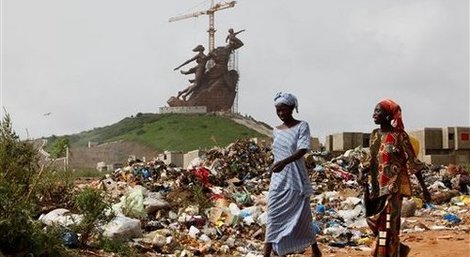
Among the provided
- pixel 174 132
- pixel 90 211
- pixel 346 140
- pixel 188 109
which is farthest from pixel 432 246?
pixel 188 109

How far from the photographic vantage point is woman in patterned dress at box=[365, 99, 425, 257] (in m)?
4.53

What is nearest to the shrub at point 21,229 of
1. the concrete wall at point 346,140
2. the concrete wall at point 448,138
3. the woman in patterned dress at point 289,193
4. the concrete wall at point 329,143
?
the woman in patterned dress at point 289,193

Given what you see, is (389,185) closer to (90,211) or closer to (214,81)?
(90,211)

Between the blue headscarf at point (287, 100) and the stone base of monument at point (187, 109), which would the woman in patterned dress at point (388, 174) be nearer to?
the blue headscarf at point (287, 100)

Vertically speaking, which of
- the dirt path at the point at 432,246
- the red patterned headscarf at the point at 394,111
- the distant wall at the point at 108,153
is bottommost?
the dirt path at the point at 432,246

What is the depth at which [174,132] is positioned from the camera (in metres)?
52.0

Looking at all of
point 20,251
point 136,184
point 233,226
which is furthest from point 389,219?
point 136,184

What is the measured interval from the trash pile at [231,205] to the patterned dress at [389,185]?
186 mm

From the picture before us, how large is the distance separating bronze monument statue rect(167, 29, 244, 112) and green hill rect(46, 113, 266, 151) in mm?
2783

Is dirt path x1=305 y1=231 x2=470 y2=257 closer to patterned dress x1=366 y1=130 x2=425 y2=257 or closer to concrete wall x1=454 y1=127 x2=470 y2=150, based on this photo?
patterned dress x1=366 y1=130 x2=425 y2=257

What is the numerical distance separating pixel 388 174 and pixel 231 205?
15.3 feet

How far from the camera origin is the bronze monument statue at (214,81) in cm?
6012

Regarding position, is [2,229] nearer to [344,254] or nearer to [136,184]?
[344,254]

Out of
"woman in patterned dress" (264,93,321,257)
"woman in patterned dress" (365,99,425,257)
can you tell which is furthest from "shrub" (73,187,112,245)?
"woman in patterned dress" (365,99,425,257)
